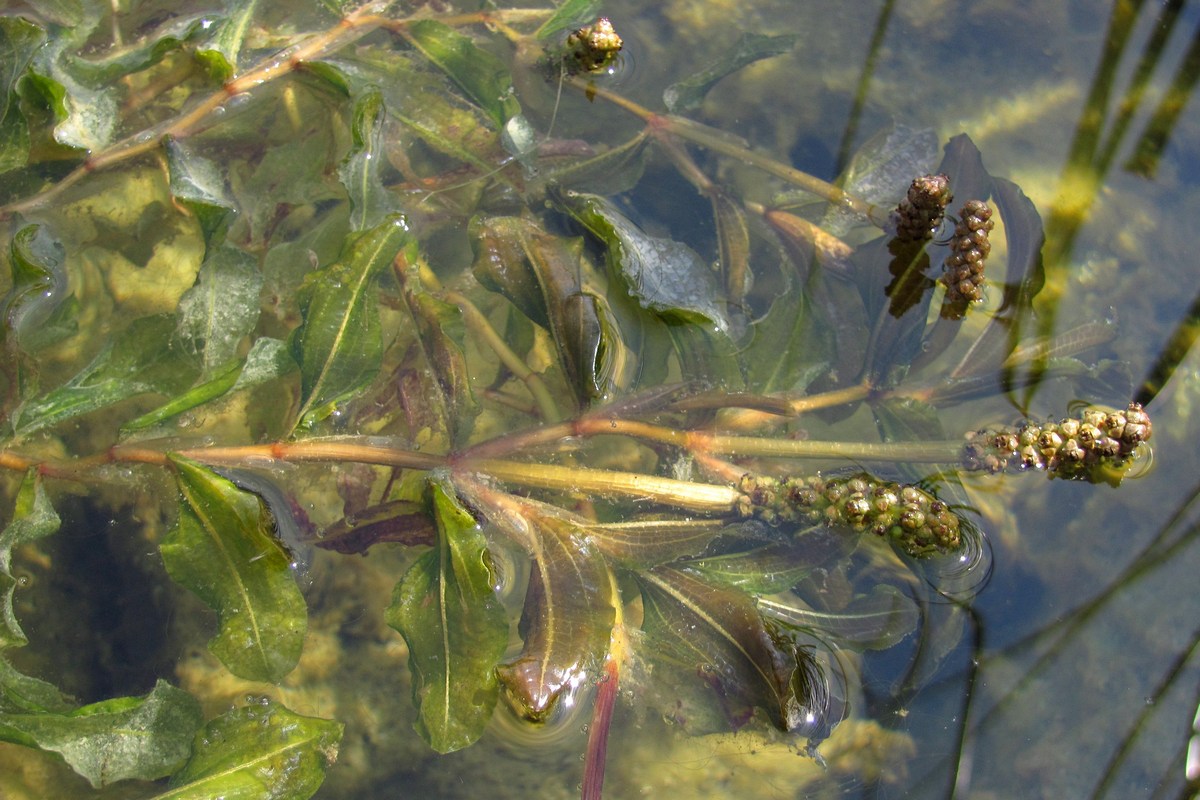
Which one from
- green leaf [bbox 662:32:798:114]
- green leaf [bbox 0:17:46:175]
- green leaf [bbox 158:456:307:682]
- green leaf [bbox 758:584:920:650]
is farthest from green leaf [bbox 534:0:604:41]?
green leaf [bbox 758:584:920:650]

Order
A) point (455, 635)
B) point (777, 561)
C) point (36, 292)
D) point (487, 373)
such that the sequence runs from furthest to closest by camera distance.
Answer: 1. point (487, 373)
2. point (36, 292)
3. point (777, 561)
4. point (455, 635)

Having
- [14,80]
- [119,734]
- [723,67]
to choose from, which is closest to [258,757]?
[119,734]

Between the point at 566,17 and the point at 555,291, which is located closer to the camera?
the point at 555,291

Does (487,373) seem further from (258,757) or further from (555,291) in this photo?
(258,757)

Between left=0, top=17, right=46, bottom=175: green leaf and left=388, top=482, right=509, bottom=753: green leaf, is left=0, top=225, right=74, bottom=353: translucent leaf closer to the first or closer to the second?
left=0, top=17, right=46, bottom=175: green leaf

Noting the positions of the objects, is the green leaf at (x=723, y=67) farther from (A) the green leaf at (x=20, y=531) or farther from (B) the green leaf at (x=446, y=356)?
(A) the green leaf at (x=20, y=531)

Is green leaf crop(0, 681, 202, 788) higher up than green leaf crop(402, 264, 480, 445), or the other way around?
green leaf crop(402, 264, 480, 445)

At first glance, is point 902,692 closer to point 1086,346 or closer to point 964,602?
point 964,602
